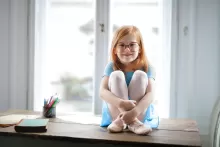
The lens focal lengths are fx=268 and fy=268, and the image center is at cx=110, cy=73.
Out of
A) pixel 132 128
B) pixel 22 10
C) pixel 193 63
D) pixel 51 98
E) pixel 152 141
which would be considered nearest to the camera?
pixel 152 141

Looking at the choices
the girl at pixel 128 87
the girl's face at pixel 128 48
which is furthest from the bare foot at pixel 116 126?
the girl's face at pixel 128 48

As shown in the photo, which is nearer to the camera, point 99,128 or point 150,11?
point 99,128

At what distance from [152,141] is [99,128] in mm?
308

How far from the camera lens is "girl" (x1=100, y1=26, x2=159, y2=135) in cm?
121

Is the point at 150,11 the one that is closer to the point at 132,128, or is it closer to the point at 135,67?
the point at 135,67

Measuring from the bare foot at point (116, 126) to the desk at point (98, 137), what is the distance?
2 cm

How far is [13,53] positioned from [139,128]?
1199 millimetres

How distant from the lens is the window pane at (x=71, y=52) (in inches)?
76.7

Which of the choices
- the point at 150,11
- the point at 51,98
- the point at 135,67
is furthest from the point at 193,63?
the point at 51,98

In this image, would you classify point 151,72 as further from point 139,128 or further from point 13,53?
point 13,53

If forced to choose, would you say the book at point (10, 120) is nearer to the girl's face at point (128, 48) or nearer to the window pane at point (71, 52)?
the window pane at point (71, 52)

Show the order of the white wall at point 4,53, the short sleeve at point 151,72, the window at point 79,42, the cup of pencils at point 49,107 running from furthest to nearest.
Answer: the white wall at point 4,53 < the window at point 79,42 < the cup of pencils at point 49,107 < the short sleeve at point 151,72

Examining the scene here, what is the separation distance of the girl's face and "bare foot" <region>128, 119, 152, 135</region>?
295 mm

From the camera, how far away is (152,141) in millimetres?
1089
